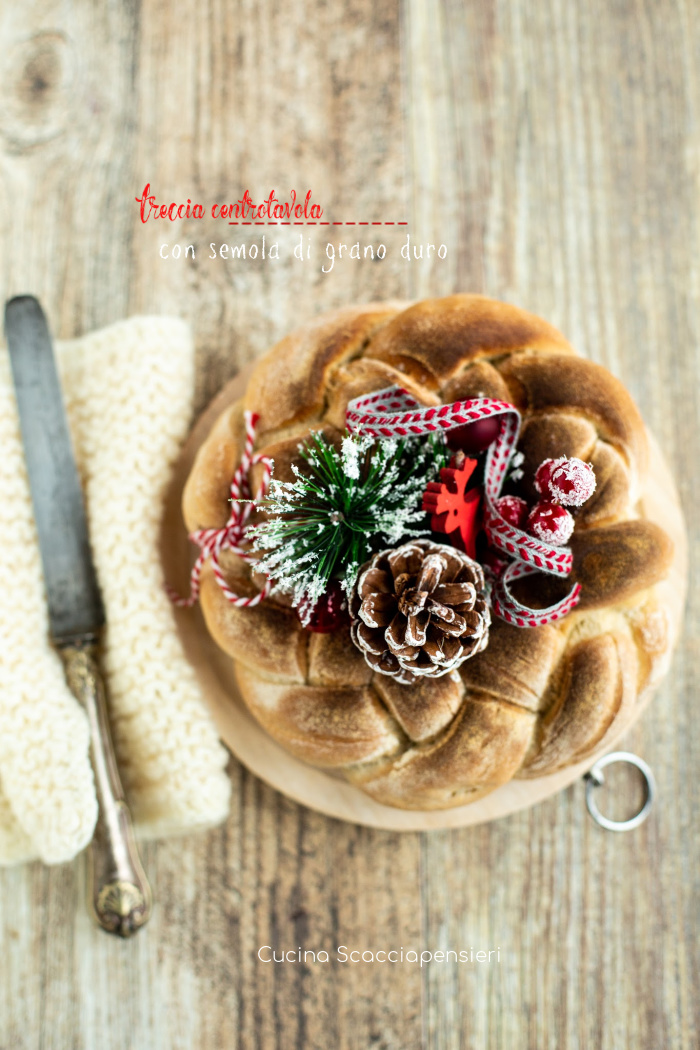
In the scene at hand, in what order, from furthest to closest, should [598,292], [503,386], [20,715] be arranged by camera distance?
[598,292]
[20,715]
[503,386]

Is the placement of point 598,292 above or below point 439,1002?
above

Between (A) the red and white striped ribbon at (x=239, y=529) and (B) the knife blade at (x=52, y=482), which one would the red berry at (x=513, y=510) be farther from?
(B) the knife blade at (x=52, y=482)

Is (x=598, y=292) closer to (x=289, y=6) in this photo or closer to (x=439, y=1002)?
(x=289, y=6)

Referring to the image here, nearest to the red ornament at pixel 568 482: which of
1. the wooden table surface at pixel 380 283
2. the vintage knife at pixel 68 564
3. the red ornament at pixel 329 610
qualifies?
the red ornament at pixel 329 610

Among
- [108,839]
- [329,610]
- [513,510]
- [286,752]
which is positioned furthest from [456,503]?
[108,839]

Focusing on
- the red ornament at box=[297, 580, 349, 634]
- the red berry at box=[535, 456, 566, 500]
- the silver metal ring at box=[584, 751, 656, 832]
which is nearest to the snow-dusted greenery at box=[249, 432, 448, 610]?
the red ornament at box=[297, 580, 349, 634]

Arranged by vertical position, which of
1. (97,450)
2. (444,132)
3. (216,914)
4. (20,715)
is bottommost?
(216,914)

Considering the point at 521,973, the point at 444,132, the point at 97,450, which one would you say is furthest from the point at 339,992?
→ the point at 444,132
